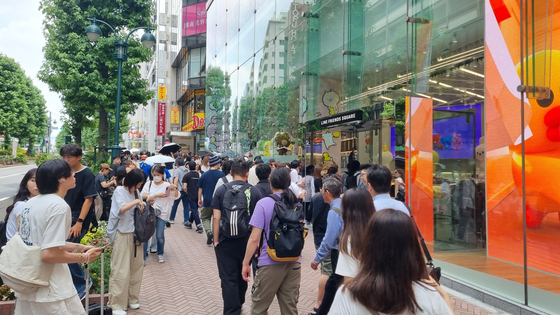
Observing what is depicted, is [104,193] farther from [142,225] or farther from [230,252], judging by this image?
[230,252]

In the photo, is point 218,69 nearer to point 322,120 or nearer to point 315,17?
point 315,17

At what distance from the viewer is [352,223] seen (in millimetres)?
3338

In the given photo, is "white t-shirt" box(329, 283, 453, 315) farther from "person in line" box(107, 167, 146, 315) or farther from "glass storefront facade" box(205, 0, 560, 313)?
"glass storefront facade" box(205, 0, 560, 313)

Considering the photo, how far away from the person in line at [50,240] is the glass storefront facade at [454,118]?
18.7 ft

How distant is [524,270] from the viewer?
228 inches

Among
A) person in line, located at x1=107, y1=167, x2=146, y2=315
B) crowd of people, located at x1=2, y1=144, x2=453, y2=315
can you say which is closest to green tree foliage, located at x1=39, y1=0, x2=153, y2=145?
crowd of people, located at x1=2, y1=144, x2=453, y2=315

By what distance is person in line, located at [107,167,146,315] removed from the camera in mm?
5012

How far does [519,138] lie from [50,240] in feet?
20.4

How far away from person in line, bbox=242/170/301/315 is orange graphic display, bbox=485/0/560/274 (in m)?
3.92

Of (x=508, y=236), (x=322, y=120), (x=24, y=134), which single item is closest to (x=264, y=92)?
(x=322, y=120)

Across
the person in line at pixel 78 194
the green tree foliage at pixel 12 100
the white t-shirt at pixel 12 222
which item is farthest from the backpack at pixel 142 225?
the green tree foliage at pixel 12 100

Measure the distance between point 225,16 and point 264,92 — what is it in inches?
400

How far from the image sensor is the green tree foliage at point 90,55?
59.6 feet

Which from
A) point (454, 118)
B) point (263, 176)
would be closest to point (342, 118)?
point (454, 118)
